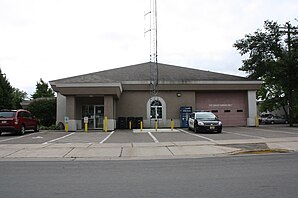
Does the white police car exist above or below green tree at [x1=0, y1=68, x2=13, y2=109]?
below

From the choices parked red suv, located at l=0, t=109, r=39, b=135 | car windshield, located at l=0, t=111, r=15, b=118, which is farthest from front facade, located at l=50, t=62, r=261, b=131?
car windshield, located at l=0, t=111, r=15, b=118

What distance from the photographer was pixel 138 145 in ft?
52.6

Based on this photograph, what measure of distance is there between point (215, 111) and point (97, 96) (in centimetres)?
1182

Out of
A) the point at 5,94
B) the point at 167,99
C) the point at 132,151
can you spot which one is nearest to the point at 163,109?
the point at 167,99

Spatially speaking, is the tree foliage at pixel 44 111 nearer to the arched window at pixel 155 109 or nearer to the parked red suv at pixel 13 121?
the parked red suv at pixel 13 121

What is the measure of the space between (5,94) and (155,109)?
930 inches

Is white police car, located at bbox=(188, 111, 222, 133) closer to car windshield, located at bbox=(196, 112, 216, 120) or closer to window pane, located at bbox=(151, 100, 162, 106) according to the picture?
car windshield, located at bbox=(196, 112, 216, 120)

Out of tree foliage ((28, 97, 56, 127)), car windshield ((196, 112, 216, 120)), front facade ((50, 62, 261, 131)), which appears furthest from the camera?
tree foliage ((28, 97, 56, 127))

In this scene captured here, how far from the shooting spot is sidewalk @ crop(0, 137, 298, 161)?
41.9 ft

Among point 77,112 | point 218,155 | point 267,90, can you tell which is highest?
point 267,90

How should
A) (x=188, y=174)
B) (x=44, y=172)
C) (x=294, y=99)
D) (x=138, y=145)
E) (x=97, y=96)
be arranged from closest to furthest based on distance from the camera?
1. (x=188, y=174)
2. (x=44, y=172)
3. (x=138, y=145)
4. (x=97, y=96)
5. (x=294, y=99)

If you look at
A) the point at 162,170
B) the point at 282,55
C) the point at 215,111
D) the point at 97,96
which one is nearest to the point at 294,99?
the point at 282,55

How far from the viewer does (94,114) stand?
29078 mm

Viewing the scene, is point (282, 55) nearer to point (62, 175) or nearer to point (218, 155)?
point (218, 155)
